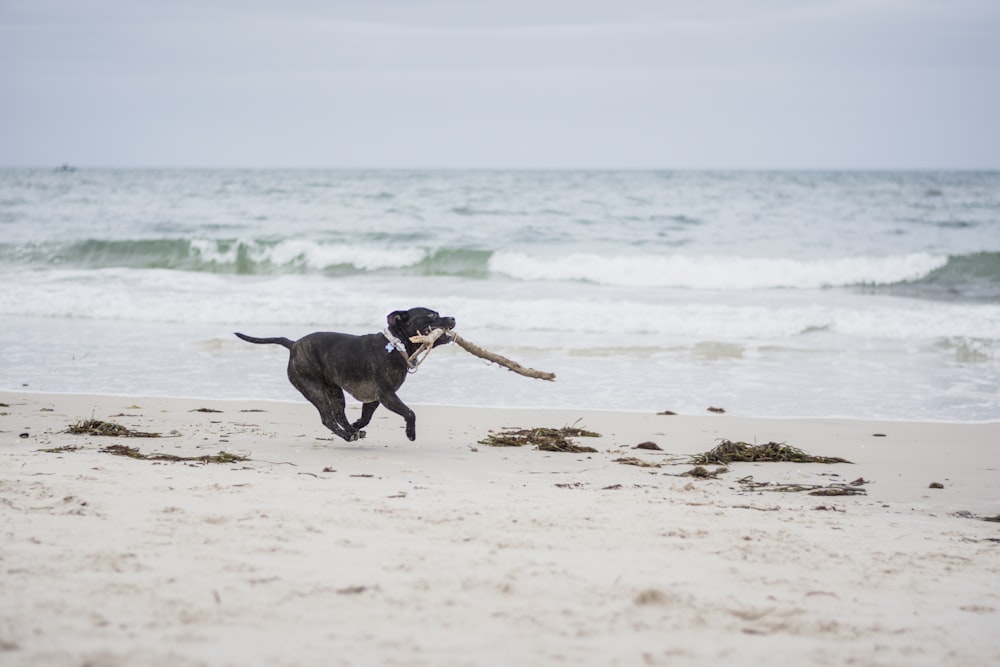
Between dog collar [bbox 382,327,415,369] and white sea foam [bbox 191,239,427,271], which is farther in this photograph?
white sea foam [bbox 191,239,427,271]

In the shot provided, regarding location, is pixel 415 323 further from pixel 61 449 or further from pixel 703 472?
pixel 61 449

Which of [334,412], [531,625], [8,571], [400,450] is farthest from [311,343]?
[531,625]

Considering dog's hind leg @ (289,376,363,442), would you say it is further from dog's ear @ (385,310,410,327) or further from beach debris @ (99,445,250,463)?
beach debris @ (99,445,250,463)

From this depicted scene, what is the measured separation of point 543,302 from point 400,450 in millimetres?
8336

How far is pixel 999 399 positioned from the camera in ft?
28.5

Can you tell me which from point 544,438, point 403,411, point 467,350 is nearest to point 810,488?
point 544,438

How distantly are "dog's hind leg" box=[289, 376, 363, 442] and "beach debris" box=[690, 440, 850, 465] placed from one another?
7.35ft

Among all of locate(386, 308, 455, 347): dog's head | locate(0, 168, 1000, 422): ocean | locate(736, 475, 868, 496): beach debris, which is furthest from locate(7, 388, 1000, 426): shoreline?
locate(736, 475, 868, 496): beach debris

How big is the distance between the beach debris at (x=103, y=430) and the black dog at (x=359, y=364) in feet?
3.18

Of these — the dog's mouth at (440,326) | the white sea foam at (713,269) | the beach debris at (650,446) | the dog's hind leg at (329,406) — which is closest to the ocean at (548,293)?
the white sea foam at (713,269)

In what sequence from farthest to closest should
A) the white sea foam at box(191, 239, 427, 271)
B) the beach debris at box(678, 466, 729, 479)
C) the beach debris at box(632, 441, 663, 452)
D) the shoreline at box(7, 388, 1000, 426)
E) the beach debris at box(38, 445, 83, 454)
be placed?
the white sea foam at box(191, 239, 427, 271) < the shoreline at box(7, 388, 1000, 426) < the beach debris at box(632, 441, 663, 452) < the beach debris at box(678, 466, 729, 479) < the beach debris at box(38, 445, 83, 454)

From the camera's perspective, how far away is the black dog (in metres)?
6.29

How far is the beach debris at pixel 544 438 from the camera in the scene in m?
6.49

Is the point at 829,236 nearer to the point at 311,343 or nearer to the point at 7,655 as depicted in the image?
the point at 311,343
